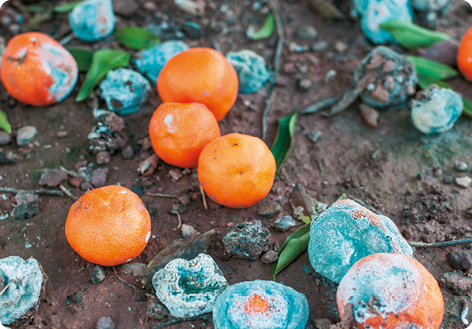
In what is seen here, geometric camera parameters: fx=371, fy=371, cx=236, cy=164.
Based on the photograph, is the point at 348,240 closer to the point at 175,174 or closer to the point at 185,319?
the point at 185,319

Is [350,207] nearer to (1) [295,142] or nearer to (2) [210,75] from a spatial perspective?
(1) [295,142]

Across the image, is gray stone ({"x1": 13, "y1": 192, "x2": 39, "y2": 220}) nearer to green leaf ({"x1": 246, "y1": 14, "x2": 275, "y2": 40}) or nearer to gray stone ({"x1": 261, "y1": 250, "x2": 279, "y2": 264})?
gray stone ({"x1": 261, "y1": 250, "x2": 279, "y2": 264})

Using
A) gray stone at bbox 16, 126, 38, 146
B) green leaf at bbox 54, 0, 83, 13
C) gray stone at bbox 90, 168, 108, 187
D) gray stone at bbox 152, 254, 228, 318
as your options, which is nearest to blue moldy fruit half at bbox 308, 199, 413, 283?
gray stone at bbox 152, 254, 228, 318

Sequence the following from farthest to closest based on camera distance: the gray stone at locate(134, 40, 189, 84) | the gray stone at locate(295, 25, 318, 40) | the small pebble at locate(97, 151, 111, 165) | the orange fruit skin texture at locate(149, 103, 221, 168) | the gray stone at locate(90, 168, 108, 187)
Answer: the gray stone at locate(295, 25, 318, 40) < the gray stone at locate(134, 40, 189, 84) < the small pebble at locate(97, 151, 111, 165) < the gray stone at locate(90, 168, 108, 187) < the orange fruit skin texture at locate(149, 103, 221, 168)

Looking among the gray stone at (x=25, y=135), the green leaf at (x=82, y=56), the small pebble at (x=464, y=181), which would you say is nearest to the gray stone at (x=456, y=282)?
the small pebble at (x=464, y=181)

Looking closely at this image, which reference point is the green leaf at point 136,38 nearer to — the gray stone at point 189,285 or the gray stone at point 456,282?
the gray stone at point 189,285

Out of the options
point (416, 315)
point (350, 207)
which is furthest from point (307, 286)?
point (416, 315)

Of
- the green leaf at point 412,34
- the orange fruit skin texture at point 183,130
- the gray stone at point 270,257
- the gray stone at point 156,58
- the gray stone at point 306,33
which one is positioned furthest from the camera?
the gray stone at point 306,33
